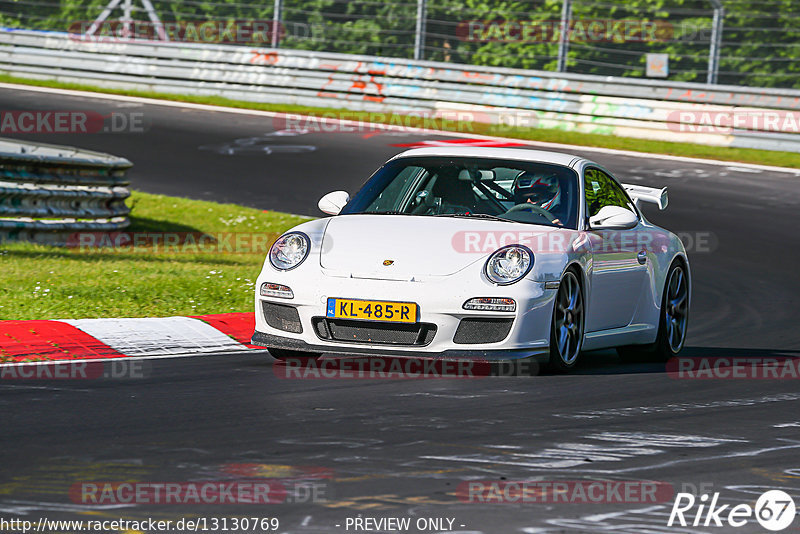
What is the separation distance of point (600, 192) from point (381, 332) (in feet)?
7.18

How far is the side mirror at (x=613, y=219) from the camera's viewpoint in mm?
8516

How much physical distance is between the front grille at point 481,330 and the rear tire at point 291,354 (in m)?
1.13

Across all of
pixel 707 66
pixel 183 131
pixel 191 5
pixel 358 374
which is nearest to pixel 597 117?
pixel 707 66

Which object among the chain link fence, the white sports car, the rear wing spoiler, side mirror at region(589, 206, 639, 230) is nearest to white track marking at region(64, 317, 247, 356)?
the white sports car

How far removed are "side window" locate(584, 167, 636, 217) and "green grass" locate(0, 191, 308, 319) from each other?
2780 mm

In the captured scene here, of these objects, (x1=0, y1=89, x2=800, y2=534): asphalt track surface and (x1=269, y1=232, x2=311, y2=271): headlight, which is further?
(x1=269, y1=232, x2=311, y2=271): headlight

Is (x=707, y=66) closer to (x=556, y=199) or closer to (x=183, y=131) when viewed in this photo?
(x=183, y=131)

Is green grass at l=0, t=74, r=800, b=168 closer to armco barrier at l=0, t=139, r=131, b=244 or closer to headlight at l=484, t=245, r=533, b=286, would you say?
armco barrier at l=0, t=139, r=131, b=244

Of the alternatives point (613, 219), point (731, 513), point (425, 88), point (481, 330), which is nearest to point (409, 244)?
point (481, 330)

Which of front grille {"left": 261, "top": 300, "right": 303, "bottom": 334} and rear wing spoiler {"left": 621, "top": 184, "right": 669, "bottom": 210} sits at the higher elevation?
rear wing spoiler {"left": 621, "top": 184, "right": 669, "bottom": 210}

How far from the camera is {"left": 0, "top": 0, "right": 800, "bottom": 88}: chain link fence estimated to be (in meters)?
22.4

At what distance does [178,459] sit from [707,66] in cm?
1856

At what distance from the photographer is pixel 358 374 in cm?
792

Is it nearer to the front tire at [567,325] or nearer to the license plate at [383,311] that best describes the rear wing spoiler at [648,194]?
the front tire at [567,325]
